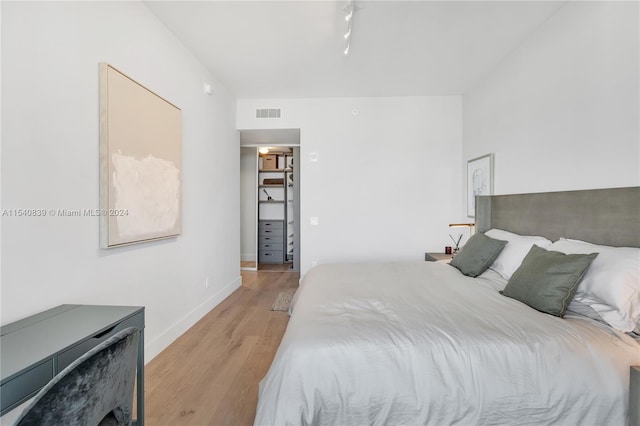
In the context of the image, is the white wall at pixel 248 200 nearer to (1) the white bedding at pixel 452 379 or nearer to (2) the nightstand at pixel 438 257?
(2) the nightstand at pixel 438 257

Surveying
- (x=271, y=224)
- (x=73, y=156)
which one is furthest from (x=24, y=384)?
(x=271, y=224)

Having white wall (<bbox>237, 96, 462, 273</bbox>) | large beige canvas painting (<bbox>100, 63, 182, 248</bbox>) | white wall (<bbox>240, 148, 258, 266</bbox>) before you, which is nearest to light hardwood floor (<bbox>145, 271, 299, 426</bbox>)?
large beige canvas painting (<bbox>100, 63, 182, 248</bbox>)

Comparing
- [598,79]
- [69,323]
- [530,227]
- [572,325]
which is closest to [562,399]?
[572,325]

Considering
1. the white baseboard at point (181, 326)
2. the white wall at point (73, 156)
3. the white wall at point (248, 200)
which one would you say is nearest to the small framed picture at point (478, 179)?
the white wall at point (73, 156)

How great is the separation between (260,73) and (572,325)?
11.8 feet

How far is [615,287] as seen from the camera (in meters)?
1.51

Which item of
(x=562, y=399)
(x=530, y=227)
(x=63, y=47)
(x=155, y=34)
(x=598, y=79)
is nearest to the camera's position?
(x=562, y=399)

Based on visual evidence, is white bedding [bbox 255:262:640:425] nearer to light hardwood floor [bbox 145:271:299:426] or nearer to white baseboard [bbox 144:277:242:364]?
light hardwood floor [bbox 145:271:299:426]

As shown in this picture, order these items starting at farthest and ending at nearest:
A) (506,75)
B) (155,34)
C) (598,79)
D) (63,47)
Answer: (506,75), (155,34), (598,79), (63,47)

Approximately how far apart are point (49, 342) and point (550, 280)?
2.49m

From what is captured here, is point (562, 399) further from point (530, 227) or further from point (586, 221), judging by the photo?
point (530, 227)

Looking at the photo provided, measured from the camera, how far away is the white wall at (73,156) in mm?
1406

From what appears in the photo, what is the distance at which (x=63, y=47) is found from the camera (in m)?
1.64

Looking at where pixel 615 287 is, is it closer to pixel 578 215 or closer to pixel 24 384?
pixel 578 215
